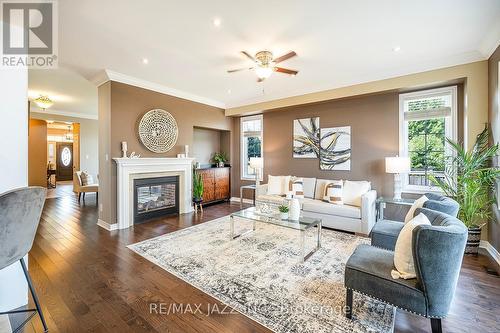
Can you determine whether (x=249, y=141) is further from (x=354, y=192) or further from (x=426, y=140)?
(x=426, y=140)

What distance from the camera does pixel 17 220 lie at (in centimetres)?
148

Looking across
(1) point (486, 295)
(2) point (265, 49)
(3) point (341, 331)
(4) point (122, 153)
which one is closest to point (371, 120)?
(2) point (265, 49)

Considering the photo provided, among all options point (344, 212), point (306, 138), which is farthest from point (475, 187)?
point (306, 138)

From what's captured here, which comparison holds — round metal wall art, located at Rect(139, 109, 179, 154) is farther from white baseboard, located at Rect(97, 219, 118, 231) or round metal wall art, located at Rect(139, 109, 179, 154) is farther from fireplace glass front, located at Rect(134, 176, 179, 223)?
white baseboard, located at Rect(97, 219, 118, 231)

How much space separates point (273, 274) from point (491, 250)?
3151 millimetres

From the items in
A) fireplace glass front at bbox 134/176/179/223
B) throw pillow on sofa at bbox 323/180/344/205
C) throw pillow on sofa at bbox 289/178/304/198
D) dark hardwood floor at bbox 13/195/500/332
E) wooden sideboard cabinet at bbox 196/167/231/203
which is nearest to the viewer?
dark hardwood floor at bbox 13/195/500/332

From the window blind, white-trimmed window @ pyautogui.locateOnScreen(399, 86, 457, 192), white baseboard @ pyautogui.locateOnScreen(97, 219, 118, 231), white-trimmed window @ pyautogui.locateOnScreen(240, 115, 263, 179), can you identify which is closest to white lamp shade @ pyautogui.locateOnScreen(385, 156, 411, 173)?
white-trimmed window @ pyautogui.locateOnScreen(399, 86, 457, 192)

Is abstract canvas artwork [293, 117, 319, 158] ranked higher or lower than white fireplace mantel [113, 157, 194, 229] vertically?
higher

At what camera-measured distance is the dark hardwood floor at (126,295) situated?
68.3 inches

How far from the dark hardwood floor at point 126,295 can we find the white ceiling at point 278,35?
9.45 feet

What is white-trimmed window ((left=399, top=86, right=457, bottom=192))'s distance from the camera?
3.84 m

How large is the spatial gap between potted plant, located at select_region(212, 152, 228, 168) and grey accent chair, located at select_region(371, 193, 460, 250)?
448 centimetres

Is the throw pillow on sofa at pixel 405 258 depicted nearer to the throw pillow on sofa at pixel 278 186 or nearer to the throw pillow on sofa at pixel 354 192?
the throw pillow on sofa at pixel 354 192

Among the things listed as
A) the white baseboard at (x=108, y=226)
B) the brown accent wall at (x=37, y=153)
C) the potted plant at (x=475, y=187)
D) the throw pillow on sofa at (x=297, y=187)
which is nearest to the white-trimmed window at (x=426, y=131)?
the potted plant at (x=475, y=187)
